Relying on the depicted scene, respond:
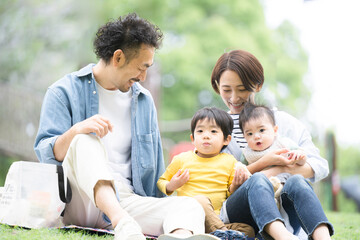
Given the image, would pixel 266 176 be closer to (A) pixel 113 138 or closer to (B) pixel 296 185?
(B) pixel 296 185

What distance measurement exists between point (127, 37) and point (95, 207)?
0.97 metres

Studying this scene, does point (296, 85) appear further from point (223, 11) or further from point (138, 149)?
point (138, 149)

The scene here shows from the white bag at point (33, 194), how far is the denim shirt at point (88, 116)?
0.15 metres

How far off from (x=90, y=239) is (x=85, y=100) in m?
0.80

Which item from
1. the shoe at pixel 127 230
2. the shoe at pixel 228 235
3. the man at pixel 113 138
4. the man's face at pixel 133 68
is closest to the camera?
the shoe at pixel 127 230

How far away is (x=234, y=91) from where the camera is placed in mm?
2895

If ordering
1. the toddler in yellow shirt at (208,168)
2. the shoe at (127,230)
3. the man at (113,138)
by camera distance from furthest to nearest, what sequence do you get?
the toddler in yellow shirt at (208,168)
the man at (113,138)
the shoe at (127,230)

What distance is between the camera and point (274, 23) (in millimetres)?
14547

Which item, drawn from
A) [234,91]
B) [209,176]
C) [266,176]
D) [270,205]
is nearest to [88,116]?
[209,176]

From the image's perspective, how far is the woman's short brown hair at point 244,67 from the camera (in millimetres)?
2871

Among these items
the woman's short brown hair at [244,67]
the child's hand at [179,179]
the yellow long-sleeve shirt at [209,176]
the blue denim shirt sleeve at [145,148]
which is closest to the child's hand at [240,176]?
the yellow long-sleeve shirt at [209,176]

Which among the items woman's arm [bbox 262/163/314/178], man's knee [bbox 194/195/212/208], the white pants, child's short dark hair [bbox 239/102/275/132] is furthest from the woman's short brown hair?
the white pants

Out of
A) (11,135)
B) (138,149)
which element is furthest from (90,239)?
(11,135)

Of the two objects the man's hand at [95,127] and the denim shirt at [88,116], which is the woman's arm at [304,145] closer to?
the denim shirt at [88,116]
